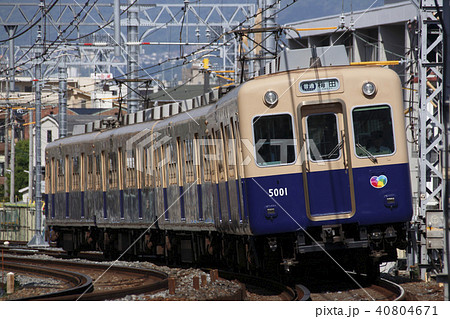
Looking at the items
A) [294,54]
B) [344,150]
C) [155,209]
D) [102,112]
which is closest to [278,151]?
[344,150]

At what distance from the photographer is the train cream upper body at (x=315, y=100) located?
12547 mm

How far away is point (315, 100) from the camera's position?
12641 mm

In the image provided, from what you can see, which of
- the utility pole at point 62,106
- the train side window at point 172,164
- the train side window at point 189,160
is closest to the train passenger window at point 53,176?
the utility pole at point 62,106

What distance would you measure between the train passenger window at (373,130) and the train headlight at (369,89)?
0.17 meters

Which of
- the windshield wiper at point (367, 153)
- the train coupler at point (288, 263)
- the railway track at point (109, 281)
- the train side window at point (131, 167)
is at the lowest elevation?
the railway track at point (109, 281)

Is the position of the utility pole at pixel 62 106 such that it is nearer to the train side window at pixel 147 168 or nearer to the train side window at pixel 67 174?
the train side window at pixel 67 174

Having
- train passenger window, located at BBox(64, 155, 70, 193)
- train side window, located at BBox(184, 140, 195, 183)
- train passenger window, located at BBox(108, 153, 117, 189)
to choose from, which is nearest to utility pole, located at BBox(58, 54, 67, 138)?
train passenger window, located at BBox(64, 155, 70, 193)

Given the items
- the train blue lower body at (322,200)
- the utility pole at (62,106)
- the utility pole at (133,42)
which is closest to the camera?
the train blue lower body at (322,200)

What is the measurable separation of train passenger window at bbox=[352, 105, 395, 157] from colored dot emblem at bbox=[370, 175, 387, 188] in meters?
0.32

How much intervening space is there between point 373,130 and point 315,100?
0.89 metres

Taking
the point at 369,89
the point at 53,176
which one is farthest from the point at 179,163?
the point at 53,176

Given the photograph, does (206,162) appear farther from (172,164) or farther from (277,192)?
(277,192)

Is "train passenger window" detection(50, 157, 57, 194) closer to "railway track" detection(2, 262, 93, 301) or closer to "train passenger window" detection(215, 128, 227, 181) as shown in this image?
"railway track" detection(2, 262, 93, 301)

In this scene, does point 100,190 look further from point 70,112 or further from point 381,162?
point 70,112
